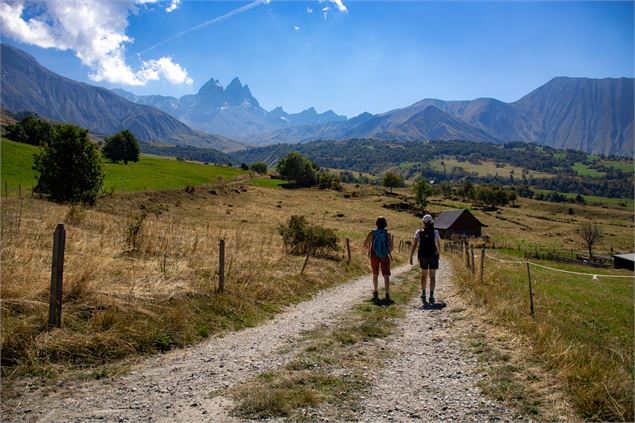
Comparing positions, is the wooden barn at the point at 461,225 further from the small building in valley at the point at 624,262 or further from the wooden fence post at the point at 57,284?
the wooden fence post at the point at 57,284

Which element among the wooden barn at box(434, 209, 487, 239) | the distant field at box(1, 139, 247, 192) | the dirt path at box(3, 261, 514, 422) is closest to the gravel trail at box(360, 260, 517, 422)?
the dirt path at box(3, 261, 514, 422)

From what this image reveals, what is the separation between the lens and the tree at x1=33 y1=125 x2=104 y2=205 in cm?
3391

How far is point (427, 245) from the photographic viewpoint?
39.7 feet

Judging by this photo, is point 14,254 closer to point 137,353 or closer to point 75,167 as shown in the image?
point 137,353

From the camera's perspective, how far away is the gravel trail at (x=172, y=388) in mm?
4957

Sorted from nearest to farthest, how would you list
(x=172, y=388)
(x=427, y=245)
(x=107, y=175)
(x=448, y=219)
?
(x=172, y=388), (x=427, y=245), (x=107, y=175), (x=448, y=219)

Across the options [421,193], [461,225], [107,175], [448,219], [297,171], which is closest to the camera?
[107,175]

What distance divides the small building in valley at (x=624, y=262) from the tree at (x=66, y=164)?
7038cm

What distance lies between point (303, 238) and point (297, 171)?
10102 centimetres

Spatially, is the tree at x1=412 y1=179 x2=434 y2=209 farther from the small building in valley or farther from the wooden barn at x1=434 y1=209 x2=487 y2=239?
the small building in valley

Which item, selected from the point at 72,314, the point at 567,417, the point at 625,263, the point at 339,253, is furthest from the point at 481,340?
the point at 625,263

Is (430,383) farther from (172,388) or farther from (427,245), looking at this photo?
(427,245)

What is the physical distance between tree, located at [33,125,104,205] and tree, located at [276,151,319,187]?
8670 cm

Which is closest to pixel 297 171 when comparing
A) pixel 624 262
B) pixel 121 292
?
pixel 624 262
